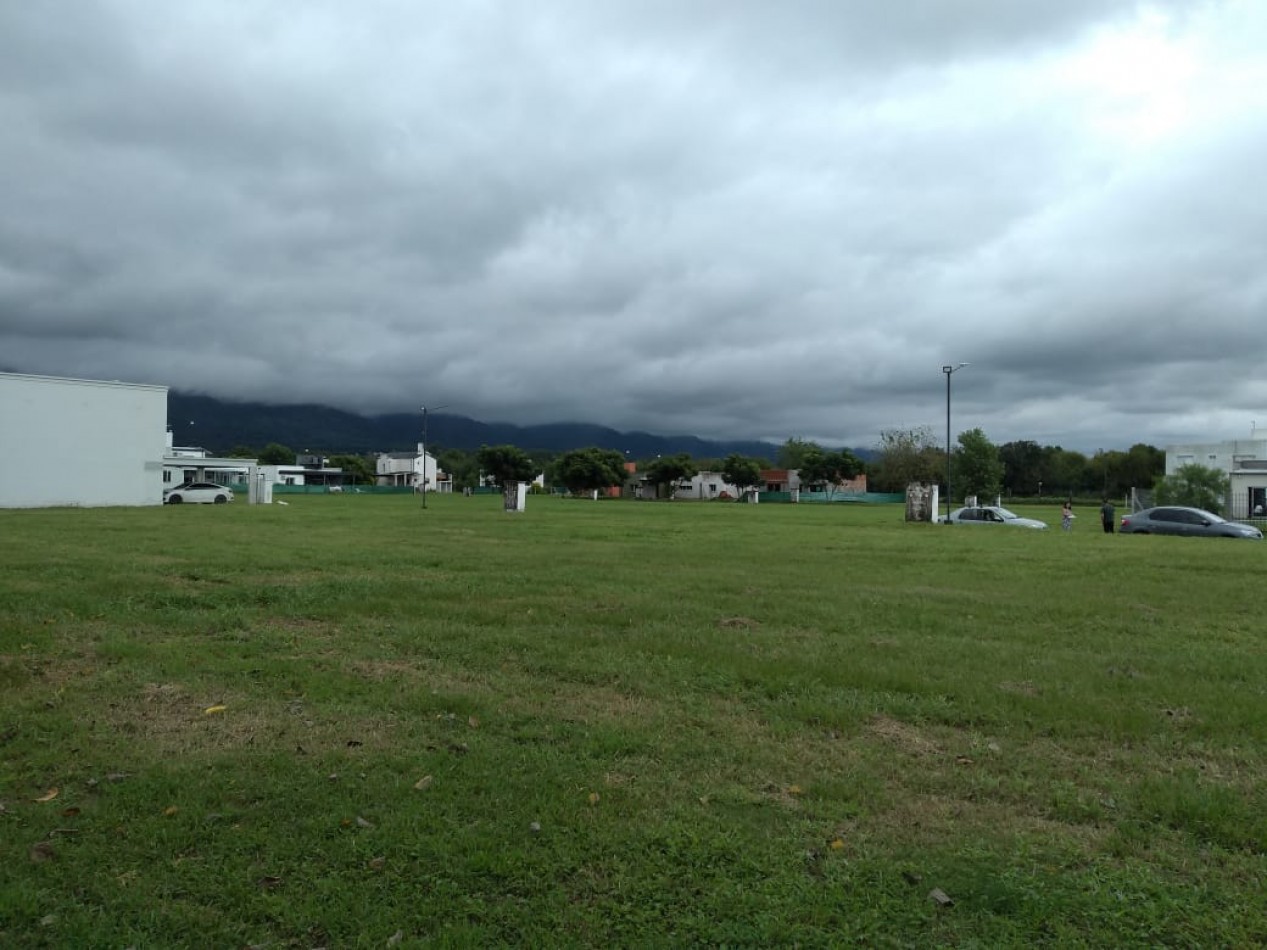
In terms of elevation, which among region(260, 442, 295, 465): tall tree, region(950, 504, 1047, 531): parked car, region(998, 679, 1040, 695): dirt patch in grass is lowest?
region(998, 679, 1040, 695): dirt patch in grass

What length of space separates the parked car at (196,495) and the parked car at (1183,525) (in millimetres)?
47637

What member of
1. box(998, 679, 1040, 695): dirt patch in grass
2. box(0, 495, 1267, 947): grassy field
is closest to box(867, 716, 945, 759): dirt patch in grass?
box(0, 495, 1267, 947): grassy field

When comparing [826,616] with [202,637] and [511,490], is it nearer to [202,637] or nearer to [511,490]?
[202,637]

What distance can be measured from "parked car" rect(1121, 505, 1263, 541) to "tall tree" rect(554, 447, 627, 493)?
68926 mm

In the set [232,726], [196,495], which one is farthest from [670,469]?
[232,726]

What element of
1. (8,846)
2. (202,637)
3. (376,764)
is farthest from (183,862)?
(202,637)

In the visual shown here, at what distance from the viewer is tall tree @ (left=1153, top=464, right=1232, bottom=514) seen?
1703 inches

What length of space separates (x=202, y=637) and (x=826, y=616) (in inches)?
287

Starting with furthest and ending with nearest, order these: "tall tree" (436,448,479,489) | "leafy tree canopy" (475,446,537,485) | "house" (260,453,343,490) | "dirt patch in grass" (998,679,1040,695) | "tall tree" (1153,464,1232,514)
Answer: "tall tree" (436,448,479,489)
"house" (260,453,343,490)
"leafy tree canopy" (475,446,537,485)
"tall tree" (1153,464,1232,514)
"dirt patch in grass" (998,679,1040,695)

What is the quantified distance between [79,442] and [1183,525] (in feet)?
168

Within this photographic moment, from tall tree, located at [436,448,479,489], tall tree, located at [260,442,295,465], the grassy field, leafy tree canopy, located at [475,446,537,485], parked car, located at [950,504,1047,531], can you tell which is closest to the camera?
the grassy field

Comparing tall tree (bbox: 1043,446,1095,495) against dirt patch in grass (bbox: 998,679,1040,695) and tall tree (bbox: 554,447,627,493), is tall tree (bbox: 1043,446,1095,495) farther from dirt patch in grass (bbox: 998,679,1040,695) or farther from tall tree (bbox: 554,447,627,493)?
dirt patch in grass (bbox: 998,679,1040,695)

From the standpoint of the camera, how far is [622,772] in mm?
5191

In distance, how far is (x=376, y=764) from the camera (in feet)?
17.2
